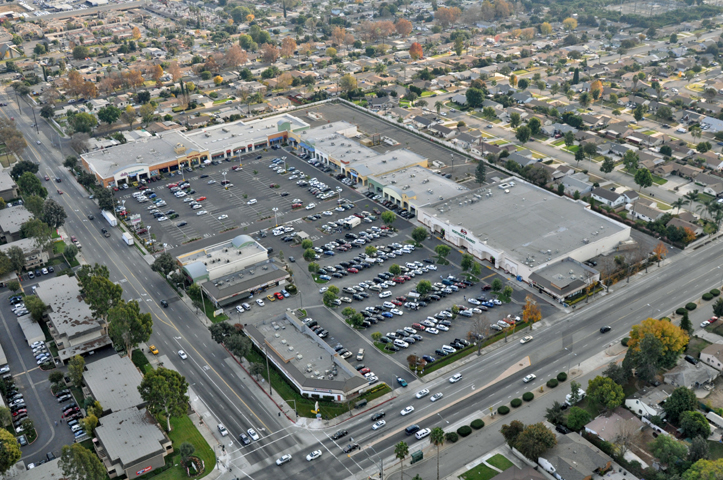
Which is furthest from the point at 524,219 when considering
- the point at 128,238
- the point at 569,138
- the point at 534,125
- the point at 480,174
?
the point at 128,238

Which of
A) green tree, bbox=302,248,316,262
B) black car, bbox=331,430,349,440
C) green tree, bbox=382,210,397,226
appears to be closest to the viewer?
black car, bbox=331,430,349,440

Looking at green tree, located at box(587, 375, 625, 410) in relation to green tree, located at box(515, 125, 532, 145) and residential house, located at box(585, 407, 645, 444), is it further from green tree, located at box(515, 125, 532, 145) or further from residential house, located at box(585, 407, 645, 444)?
green tree, located at box(515, 125, 532, 145)

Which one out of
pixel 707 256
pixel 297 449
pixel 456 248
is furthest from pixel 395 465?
pixel 707 256

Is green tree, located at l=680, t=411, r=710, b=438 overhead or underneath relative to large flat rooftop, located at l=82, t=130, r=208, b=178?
underneath

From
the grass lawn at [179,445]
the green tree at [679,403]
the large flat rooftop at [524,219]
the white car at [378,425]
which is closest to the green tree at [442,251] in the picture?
the large flat rooftop at [524,219]

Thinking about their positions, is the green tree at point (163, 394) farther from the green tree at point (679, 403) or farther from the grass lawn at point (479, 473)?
the green tree at point (679, 403)

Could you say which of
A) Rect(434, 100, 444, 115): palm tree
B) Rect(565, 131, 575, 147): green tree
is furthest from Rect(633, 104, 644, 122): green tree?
Rect(434, 100, 444, 115): palm tree
